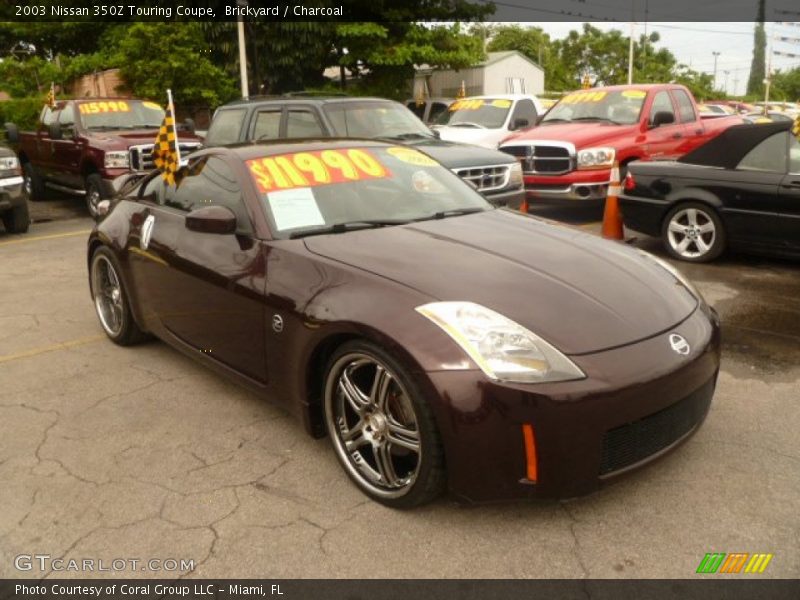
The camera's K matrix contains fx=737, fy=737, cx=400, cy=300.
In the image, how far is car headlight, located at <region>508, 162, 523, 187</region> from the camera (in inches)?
336

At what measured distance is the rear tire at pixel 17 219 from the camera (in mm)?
9906

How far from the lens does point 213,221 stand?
3.64 meters

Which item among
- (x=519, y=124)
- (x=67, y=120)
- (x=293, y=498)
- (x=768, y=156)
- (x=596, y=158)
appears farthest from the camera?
(x=519, y=124)

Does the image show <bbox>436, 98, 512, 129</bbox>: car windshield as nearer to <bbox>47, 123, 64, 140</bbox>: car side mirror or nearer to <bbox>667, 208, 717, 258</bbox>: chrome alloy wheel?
<bbox>667, 208, 717, 258</bbox>: chrome alloy wheel

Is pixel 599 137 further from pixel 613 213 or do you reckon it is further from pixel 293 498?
pixel 293 498

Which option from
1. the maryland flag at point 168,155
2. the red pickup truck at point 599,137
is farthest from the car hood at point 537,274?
the red pickup truck at point 599,137

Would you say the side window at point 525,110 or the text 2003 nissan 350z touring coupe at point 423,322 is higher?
the side window at point 525,110

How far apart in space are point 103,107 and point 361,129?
534cm

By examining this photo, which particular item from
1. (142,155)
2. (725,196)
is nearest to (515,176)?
(725,196)

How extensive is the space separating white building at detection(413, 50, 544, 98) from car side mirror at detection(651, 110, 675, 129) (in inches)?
760

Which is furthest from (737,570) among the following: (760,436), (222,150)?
(222,150)

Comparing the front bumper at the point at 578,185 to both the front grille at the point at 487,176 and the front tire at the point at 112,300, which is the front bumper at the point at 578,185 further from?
the front tire at the point at 112,300

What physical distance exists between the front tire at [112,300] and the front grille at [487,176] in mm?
4110

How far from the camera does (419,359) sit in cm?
273
